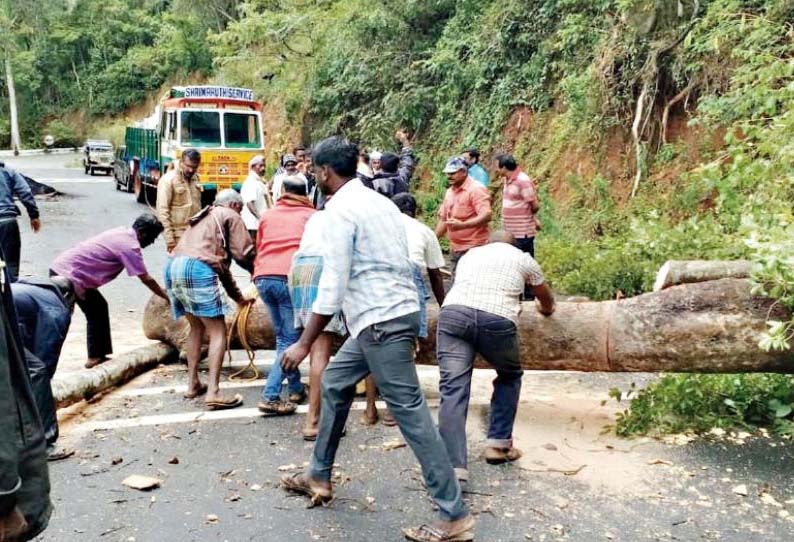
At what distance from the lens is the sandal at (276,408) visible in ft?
17.3

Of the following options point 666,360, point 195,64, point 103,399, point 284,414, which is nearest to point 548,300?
point 666,360

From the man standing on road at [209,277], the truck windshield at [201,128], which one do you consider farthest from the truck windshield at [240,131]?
the man standing on road at [209,277]

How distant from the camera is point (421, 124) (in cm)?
1748

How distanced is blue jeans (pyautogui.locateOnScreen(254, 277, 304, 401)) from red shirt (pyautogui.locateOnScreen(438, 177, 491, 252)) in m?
2.47

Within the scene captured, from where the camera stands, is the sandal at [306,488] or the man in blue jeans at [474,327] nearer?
the sandal at [306,488]

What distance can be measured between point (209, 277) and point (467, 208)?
2.83 meters

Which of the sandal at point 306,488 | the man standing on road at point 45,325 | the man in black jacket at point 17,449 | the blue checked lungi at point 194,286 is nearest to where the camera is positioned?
the man in black jacket at point 17,449

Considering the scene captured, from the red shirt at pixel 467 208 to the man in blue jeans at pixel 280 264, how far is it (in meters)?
2.23

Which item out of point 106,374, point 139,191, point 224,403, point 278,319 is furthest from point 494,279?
point 139,191

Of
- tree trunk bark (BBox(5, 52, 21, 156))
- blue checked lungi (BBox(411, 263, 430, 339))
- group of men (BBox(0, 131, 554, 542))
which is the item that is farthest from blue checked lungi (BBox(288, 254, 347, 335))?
tree trunk bark (BBox(5, 52, 21, 156))

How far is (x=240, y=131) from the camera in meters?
17.7

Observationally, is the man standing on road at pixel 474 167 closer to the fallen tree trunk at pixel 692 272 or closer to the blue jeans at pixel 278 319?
the fallen tree trunk at pixel 692 272

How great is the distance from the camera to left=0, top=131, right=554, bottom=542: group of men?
3607mm

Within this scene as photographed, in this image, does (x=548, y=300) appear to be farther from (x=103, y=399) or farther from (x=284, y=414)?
(x=103, y=399)
